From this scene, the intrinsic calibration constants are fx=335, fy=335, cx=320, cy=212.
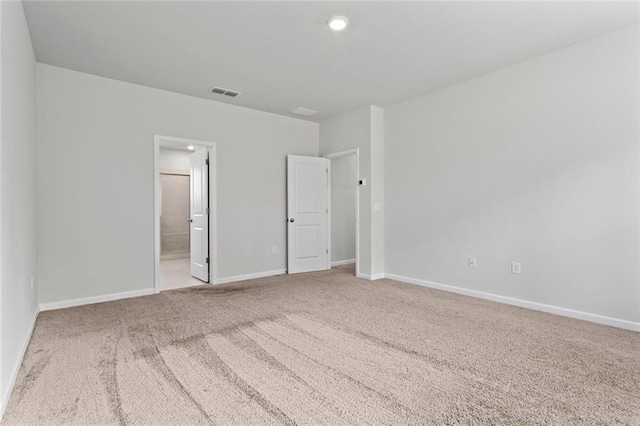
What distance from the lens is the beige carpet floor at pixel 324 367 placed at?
1761 mm

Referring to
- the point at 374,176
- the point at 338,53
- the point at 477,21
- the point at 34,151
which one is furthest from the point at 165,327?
the point at 477,21

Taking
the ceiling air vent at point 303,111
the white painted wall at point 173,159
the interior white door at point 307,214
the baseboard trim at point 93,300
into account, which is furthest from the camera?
the white painted wall at point 173,159

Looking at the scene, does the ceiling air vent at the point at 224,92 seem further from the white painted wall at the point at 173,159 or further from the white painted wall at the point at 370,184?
→ the white painted wall at the point at 173,159

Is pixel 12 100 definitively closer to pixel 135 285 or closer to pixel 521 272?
pixel 135 285

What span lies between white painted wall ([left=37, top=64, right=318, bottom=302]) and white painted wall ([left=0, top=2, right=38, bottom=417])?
1.50 ft

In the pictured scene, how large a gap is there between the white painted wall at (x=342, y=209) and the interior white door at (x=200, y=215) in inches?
95.8

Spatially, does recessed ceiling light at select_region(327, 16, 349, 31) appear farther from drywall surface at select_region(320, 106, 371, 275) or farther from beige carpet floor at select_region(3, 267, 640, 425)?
beige carpet floor at select_region(3, 267, 640, 425)

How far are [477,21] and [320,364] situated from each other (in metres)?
3.01

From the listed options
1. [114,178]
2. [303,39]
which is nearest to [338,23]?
[303,39]

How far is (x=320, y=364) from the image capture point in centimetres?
230

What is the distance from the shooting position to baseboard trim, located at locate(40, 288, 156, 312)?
3.65 metres

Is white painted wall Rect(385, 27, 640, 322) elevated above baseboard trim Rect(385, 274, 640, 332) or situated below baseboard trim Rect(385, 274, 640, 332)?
above

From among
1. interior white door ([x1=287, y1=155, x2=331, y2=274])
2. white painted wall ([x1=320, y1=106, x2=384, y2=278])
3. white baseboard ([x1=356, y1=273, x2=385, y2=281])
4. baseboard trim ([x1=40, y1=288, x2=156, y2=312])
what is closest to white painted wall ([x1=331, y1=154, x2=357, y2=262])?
interior white door ([x1=287, y1=155, x2=331, y2=274])

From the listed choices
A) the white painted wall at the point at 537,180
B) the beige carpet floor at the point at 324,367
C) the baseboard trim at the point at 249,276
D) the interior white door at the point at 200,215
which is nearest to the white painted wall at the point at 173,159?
the interior white door at the point at 200,215
